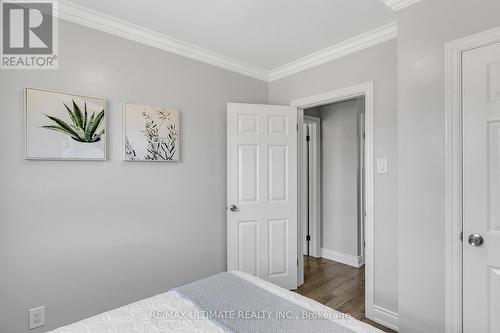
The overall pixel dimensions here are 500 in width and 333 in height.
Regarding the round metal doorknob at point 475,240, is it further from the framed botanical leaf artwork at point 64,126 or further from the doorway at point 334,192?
the framed botanical leaf artwork at point 64,126

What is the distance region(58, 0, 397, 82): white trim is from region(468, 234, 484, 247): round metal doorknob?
5.25 feet

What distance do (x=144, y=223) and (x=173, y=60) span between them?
1.49 metres

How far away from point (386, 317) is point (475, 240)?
1167mm

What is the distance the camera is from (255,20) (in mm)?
2133

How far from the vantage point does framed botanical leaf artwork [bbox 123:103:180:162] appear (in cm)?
221

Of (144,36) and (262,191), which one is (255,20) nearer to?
(144,36)

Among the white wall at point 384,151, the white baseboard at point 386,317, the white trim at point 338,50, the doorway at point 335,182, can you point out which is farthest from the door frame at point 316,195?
the white baseboard at point 386,317

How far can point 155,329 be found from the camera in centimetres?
111

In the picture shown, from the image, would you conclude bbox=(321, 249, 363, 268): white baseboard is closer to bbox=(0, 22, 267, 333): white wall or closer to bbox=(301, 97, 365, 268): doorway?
bbox=(301, 97, 365, 268): doorway

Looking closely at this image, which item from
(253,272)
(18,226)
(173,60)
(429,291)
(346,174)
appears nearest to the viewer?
(429,291)

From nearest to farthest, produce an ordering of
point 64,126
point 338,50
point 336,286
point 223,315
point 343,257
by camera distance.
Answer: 1. point 223,315
2. point 64,126
3. point 338,50
4. point 336,286
5. point 343,257

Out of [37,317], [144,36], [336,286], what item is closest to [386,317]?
[336,286]

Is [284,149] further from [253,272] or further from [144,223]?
[144,223]

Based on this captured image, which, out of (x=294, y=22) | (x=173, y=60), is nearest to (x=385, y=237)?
(x=294, y=22)
